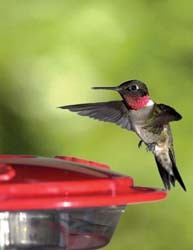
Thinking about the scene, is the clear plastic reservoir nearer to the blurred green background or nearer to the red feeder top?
the red feeder top

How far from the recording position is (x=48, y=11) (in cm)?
302

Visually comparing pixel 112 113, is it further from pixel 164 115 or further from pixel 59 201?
pixel 59 201

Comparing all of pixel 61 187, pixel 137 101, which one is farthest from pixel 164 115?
pixel 61 187

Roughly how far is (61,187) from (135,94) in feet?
3.13

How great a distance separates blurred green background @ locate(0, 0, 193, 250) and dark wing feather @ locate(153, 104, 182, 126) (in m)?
0.61

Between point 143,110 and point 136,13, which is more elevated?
point 136,13

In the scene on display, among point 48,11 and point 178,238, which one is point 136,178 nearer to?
point 178,238

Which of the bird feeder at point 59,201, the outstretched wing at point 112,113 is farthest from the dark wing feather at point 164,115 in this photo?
the bird feeder at point 59,201

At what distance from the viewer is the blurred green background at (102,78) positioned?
119 inches

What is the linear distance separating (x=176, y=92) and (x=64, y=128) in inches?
17.1

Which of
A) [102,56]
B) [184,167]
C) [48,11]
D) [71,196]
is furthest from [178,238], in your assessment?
[71,196]

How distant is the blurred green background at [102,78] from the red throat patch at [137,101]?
568mm

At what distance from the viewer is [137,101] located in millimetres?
2422

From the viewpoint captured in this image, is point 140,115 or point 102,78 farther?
point 102,78
